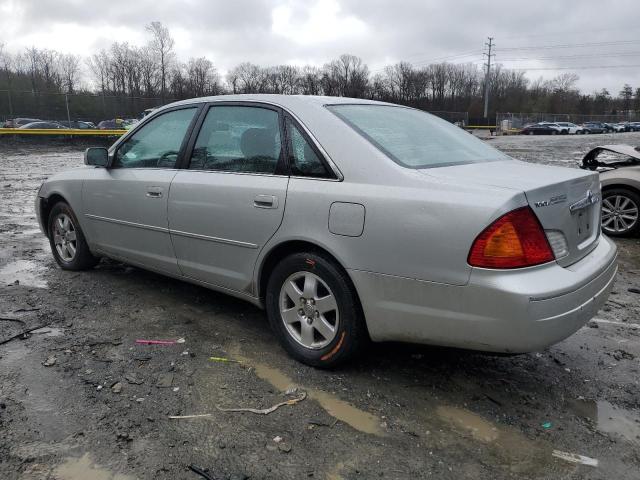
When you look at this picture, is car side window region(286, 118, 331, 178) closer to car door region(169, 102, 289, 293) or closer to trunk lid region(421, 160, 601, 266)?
car door region(169, 102, 289, 293)

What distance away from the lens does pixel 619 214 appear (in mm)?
7258

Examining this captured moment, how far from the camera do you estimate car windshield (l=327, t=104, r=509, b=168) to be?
312 cm

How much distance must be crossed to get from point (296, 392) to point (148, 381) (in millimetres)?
881

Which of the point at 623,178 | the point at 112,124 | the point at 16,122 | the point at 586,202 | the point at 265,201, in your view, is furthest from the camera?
the point at 112,124

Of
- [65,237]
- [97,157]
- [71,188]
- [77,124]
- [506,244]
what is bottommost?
[65,237]

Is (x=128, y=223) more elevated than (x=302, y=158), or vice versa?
(x=302, y=158)

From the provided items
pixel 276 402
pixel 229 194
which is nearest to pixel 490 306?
pixel 276 402

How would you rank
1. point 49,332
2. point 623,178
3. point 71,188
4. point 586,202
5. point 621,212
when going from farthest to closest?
point 621,212
point 623,178
point 71,188
point 49,332
point 586,202

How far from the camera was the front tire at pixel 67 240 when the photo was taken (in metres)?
5.07

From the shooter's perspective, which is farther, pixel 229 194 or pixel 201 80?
pixel 201 80

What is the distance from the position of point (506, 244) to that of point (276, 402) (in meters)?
1.47

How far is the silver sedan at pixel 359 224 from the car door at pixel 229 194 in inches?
0.4

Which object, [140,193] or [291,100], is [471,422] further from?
[140,193]

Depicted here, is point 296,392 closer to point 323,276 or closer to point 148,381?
point 323,276
